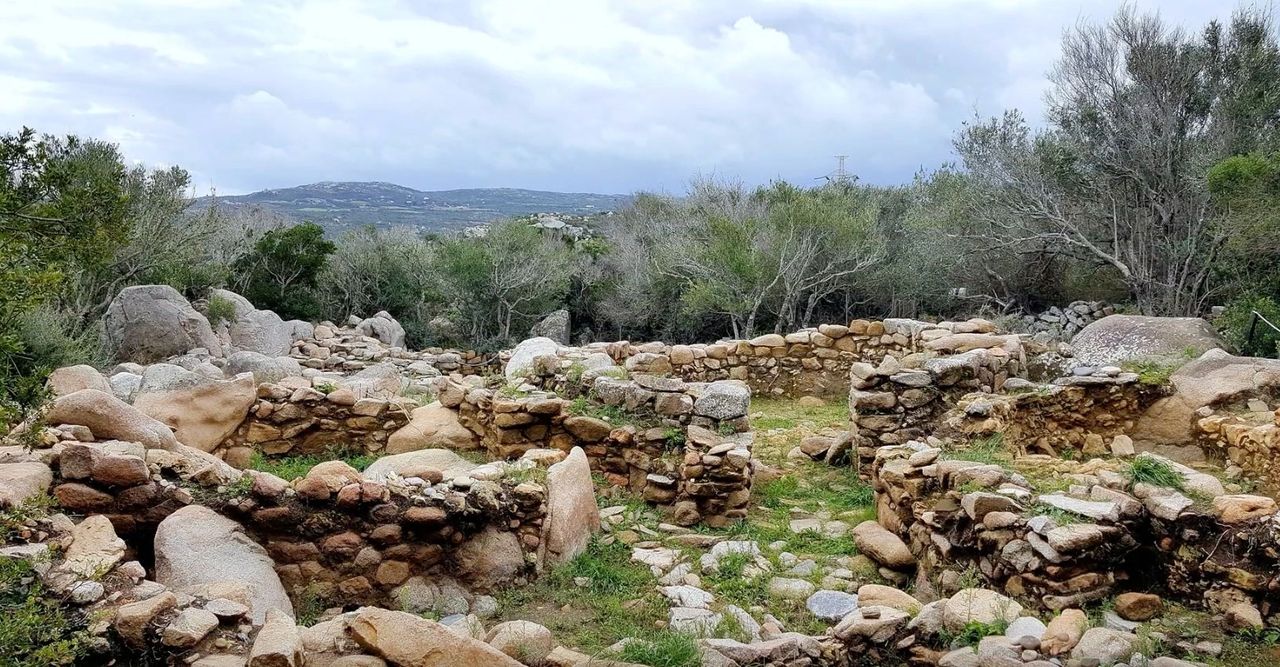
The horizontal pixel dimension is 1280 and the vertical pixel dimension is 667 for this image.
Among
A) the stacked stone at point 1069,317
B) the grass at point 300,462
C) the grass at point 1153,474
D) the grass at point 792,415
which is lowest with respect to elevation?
the grass at point 300,462

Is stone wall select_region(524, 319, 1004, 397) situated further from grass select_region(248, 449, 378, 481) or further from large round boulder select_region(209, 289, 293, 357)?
large round boulder select_region(209, 289, 293, 357)

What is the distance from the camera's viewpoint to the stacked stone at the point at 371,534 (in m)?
5.25

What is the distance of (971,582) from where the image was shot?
515 cm

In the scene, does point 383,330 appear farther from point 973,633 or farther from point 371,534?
point 973,633

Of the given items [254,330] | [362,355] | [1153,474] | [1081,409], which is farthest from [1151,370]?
[254,330]

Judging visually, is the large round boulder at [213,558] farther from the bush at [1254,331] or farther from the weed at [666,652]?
the bush at [1254,331]

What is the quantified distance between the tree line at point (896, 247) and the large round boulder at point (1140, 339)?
4.65 feet

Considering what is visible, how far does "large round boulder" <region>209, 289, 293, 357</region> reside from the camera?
59.1ft

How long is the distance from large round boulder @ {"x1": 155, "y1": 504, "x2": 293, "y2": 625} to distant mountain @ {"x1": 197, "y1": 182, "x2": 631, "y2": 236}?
35.3 metres

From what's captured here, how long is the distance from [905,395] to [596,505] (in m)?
3.95

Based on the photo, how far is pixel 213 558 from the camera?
4785mm

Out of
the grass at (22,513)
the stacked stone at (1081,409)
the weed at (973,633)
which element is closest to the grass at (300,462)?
the grass at (22,513)

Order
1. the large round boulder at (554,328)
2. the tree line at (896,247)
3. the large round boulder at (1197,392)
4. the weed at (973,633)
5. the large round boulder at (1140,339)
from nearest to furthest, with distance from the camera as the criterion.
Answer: the weed at (973,633) < the large round boulder at (1197,392) < the large round boulder at (1140,339) < the tree line at (896,247) < the large round boulder at (554,328)

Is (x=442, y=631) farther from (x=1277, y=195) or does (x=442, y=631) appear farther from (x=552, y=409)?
(x=1277, y=195)
